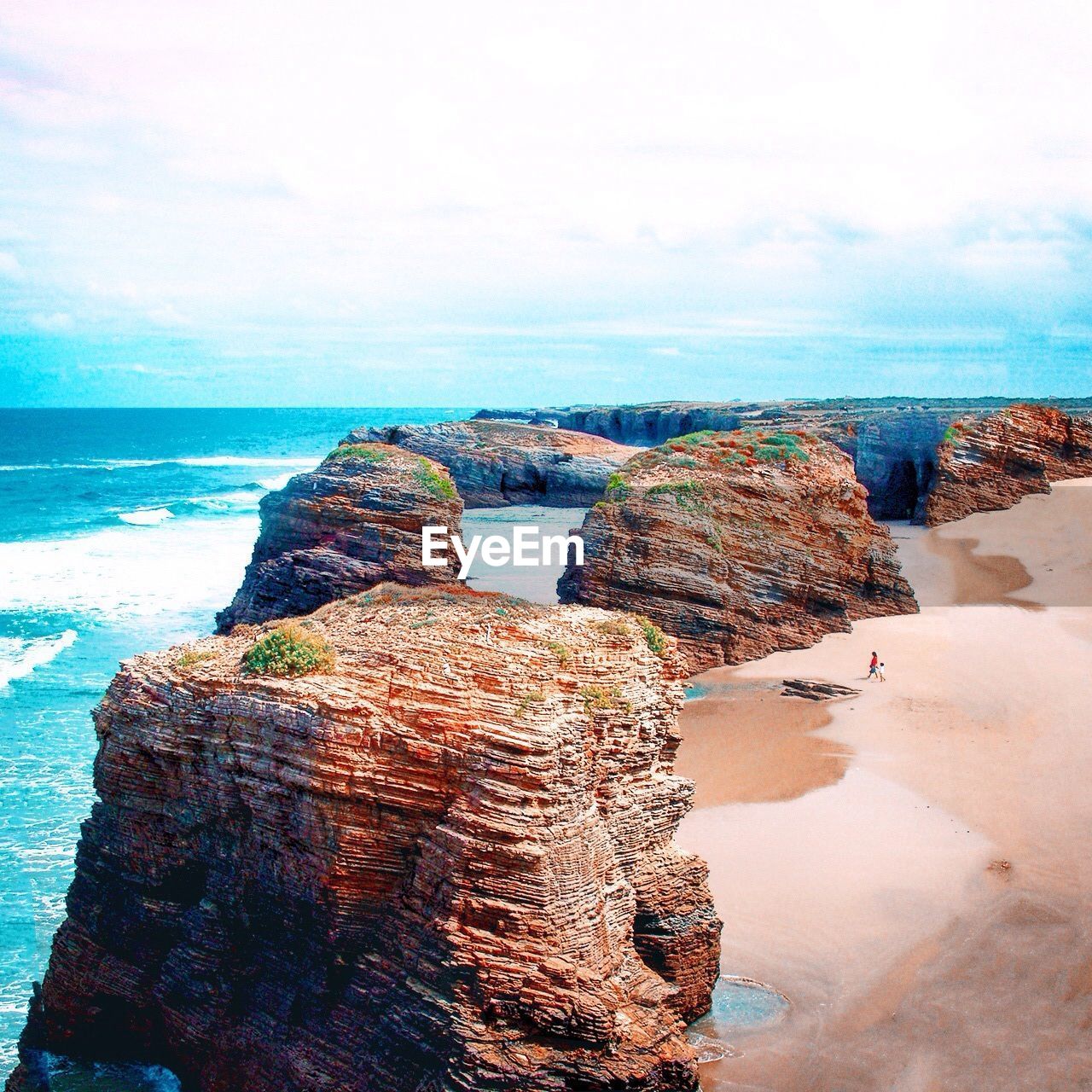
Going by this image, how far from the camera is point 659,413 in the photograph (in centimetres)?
9056

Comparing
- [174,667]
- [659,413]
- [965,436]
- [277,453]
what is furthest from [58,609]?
[277,453]

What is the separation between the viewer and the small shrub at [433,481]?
2645 centimetres

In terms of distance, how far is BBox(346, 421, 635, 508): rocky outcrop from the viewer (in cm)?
5781

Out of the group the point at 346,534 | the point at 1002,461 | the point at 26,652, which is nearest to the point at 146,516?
the point at 26,652

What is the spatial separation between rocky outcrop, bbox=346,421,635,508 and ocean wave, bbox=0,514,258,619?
10.7 meters

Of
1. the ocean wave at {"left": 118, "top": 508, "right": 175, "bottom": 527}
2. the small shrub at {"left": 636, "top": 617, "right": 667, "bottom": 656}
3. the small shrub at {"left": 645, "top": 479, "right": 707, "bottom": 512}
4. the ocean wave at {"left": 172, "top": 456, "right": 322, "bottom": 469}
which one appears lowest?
the ocean wave at {"left": 118, "top": 508, "right": 175, "bottom": 527}

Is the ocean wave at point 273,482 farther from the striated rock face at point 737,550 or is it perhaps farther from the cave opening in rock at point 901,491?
the striated rock face at point 737,550

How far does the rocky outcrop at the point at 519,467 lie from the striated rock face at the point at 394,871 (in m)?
44.4

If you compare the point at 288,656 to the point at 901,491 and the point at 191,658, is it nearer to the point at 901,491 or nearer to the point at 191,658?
the point at 191,658

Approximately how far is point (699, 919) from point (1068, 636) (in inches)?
861

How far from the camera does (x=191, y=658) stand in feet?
40.9

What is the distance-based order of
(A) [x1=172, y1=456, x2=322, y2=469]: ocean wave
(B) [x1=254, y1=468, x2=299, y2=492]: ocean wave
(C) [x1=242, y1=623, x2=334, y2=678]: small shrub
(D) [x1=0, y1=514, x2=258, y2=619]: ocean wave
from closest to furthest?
(C) [x1=242, y1=623, x2=334, y2=678]: small shrub
(D) [x1=0, y1=514, x2=258, y2=619]: ocean wave
(B) [x1=254, y1=468, x2=299, y2=492]: ocean wave
(A) [x1=172, y1=456, x2=322, y2=469]: ocean wave

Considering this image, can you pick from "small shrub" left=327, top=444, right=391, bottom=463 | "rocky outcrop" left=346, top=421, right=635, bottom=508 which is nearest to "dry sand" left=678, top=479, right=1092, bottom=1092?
"small shrub" left=327, top=444, right=391, bottom=463

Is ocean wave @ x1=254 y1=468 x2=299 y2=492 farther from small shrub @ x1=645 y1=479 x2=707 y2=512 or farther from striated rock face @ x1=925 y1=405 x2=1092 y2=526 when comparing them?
small shrub @ x1=645 y1=479 x2=707 y2=512
